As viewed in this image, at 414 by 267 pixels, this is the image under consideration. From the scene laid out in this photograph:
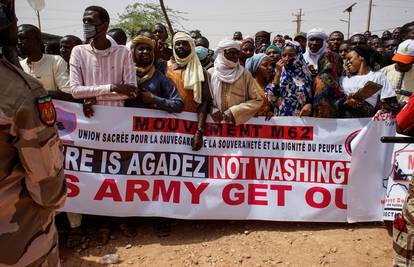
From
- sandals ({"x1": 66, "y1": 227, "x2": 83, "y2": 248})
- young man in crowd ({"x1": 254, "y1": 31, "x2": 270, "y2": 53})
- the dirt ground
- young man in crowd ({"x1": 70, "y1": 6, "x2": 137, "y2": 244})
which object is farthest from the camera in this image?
young man in crowd ({"x1": 254, "y1": 31, "x2": 270, "y2": 53})

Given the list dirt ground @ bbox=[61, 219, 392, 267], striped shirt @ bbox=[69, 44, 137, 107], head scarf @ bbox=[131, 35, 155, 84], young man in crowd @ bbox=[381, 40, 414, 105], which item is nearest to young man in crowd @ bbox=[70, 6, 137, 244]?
striped shirt @ bbox=[69, 44, 137, 107]

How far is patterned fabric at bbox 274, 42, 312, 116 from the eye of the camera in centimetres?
388

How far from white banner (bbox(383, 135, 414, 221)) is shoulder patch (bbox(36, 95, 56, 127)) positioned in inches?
131

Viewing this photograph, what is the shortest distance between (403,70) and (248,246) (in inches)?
112

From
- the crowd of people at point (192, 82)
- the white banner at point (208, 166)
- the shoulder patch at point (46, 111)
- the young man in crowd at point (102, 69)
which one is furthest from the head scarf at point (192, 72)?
the shoulder patch at point (46, 111)

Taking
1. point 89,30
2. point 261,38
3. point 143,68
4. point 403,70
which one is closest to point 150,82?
point 143,68

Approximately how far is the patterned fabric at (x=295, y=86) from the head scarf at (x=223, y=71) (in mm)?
513

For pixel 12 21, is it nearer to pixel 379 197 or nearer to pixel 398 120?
pixel 398 120

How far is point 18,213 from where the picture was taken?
5.29 ft

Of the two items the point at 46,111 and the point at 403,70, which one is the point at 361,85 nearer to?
the point at 403,70

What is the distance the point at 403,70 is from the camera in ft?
14.4

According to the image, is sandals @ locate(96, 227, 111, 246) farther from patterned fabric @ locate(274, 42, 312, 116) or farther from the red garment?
the red garment

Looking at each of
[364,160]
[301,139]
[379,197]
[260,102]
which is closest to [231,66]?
[260,102]

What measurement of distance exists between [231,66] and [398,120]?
74.6 inches
